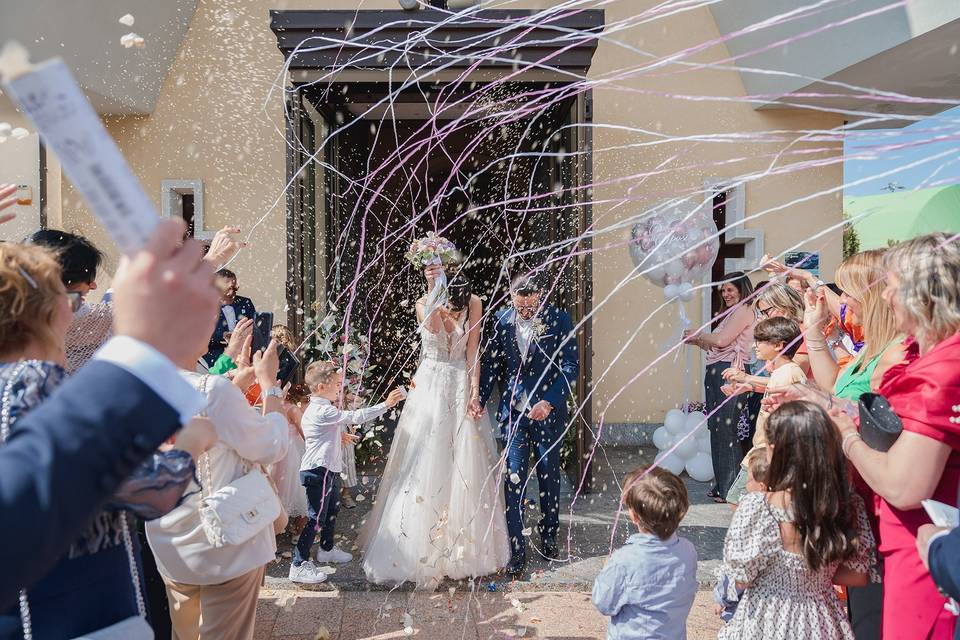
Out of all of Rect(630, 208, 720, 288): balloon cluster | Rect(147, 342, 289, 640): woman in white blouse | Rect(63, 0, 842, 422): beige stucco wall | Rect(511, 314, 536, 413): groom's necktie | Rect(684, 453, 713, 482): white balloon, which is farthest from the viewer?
Rect(63, 0, 842, 422): beige stucco wall

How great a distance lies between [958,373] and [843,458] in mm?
545

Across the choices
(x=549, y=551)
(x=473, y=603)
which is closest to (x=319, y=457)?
(x=473, y=603)

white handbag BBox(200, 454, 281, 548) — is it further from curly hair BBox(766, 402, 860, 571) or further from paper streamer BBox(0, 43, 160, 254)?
paper streamer BBox(0, 43, 160, 254)

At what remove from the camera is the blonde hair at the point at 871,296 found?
2352mm

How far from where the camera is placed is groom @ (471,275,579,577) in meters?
3.98

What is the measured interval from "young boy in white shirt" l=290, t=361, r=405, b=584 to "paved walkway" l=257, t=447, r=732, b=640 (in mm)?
150

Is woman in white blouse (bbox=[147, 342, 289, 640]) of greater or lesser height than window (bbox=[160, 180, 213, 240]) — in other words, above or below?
below

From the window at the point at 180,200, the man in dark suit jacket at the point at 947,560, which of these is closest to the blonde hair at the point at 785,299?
the man in dark suit jacket at the point at 947,560

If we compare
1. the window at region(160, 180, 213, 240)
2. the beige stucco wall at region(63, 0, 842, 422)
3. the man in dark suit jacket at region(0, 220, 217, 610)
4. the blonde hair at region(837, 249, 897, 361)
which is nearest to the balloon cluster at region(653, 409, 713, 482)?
the beige stucco wall at region(63, 0, 842, 422)

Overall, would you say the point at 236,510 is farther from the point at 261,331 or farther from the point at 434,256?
the point at 434,256

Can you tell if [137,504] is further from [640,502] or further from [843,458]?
[843,458]

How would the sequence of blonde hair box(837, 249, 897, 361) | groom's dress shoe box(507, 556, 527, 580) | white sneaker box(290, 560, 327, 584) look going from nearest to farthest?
blonde hair box(837, 249, 897, 361) → white sneaker box(290, 560, 327, 584) → groom's dress shoe box(507, 556, 527, 580)

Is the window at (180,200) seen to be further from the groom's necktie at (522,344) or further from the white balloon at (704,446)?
the white balloon at (704,446)

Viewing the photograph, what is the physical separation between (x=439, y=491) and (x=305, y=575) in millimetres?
840
